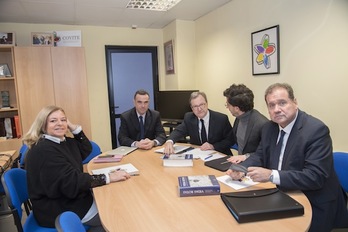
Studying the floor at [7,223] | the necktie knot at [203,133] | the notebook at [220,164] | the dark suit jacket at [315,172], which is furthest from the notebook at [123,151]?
the dark suit jacket at [315,172]

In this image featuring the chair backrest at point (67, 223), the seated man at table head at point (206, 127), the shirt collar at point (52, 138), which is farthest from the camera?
the seated man at table head at point (206, 127)

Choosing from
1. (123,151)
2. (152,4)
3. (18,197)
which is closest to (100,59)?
(152,4)

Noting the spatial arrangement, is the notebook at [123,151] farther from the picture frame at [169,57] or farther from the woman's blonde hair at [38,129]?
the picture frame at [169,57]

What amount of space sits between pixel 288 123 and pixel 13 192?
1.81 meters

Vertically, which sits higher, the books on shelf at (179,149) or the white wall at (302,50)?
the white wall at (302,50)

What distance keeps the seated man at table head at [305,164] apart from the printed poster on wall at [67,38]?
3.60 metres

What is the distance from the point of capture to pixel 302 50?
2688mm

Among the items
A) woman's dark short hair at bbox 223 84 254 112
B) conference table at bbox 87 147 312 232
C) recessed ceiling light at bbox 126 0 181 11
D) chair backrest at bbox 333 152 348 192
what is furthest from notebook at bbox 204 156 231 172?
recessed ceiling light at bbox 126 0 181 11

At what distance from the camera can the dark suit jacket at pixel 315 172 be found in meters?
1.42

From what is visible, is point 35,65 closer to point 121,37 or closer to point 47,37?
point 47,37

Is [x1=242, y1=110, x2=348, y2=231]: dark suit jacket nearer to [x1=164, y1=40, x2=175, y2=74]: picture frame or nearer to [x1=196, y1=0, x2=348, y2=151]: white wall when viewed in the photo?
[x1=196, y1=0, x2=348, y2=151]: white wall

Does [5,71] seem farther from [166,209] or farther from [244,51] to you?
[166,209]

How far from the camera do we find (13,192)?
5.56 ft

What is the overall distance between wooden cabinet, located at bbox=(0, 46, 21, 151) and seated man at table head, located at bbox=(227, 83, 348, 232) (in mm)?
3612
